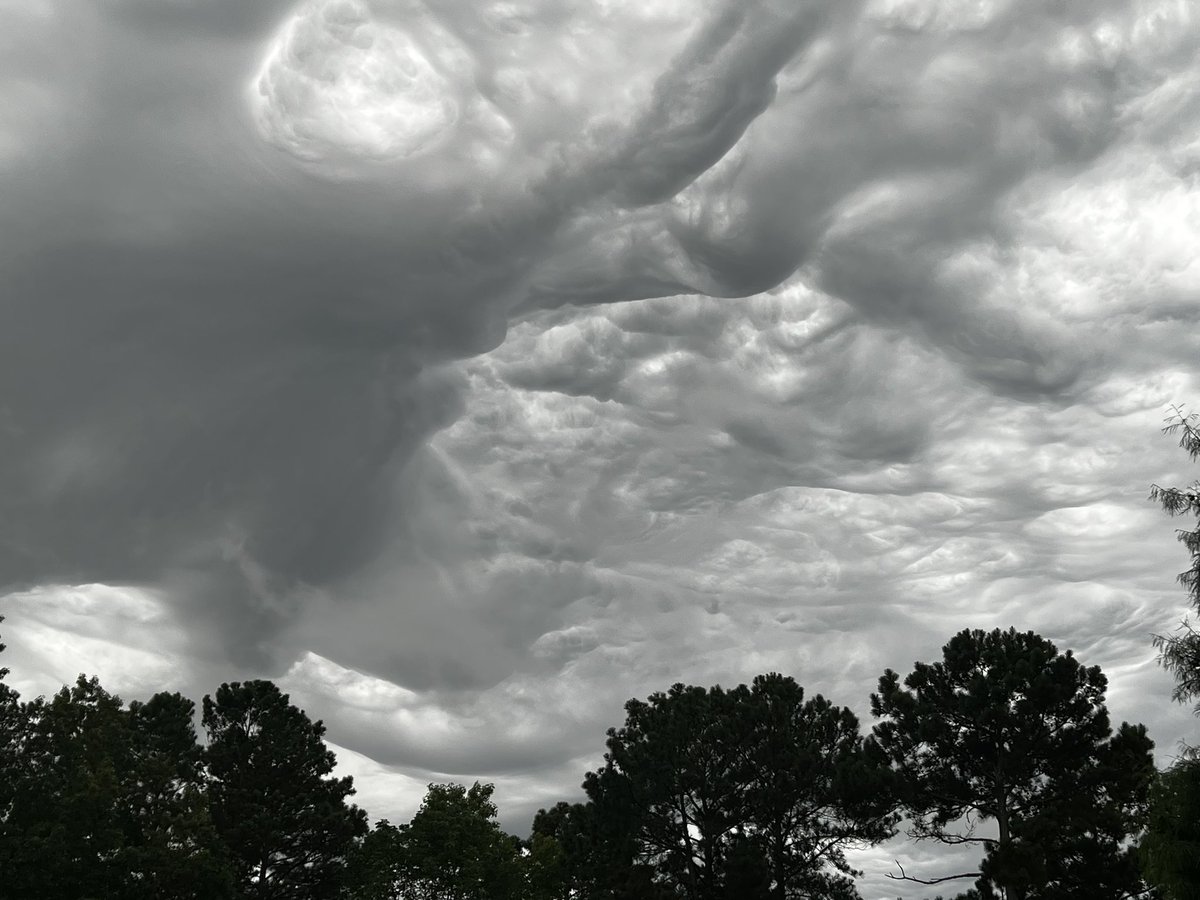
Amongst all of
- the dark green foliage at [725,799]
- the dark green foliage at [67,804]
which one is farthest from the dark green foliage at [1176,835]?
the dark green foliage at [67,804]

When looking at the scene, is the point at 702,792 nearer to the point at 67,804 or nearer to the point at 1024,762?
the point at 1024,762

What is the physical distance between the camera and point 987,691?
4672cm

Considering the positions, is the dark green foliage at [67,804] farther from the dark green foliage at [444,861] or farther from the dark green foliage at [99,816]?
the dark green foliage at [444,861]

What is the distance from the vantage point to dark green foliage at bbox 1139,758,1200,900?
89.6ft

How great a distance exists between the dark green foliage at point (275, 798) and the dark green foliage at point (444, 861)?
8.52 meters

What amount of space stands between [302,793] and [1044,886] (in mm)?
40341

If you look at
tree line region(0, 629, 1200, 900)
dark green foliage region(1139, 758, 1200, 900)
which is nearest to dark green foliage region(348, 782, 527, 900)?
tree line region(0, 629, 1200, 900)

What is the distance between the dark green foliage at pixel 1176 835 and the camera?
27297mm

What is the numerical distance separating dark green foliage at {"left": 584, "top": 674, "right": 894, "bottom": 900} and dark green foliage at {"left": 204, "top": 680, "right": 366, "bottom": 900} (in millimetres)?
15806

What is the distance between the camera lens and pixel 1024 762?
151 feet

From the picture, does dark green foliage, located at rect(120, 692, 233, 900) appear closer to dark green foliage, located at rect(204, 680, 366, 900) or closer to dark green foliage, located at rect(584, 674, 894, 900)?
dark green foliage, located at rect(204, 680, 366, 900)

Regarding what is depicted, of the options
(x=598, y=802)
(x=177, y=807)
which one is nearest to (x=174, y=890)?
(x=177, y=807)

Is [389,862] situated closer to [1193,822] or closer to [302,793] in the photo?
[302,793]

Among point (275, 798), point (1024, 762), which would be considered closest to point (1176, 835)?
point (1024, 762)
